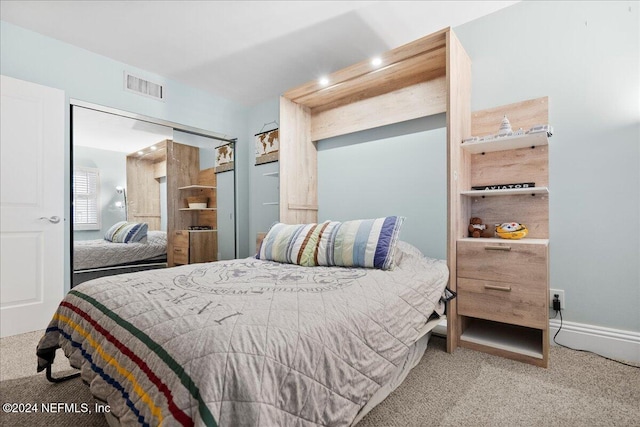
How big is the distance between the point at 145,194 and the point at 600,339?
159 inches

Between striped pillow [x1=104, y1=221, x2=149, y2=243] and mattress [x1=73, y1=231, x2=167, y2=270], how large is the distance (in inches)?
1.6

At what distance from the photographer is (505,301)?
1.87 metres

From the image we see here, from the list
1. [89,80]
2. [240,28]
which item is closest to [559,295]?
[240,28]

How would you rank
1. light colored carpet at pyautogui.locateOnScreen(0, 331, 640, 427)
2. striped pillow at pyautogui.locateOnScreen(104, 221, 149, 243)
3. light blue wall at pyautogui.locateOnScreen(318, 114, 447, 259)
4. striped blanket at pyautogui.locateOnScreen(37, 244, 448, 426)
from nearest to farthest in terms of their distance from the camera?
striped blanket at pyautogui.locateOnScreen(37, 244, 448, 426)
light colored carpet at pyautogui.locateOnScreen(0, 331, 640, 427)
light blue wall at pyautogui.locateOnScreen(318, 114, 447, 259)
striped pillow at pyautogui.locateOnScreen(104, 221, 149, 243)

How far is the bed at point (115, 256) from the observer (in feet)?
9.34

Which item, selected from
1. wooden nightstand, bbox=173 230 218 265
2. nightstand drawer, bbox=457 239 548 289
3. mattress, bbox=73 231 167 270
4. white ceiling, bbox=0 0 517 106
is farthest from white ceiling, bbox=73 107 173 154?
nightstand drawer, bbox=457 239 548 289

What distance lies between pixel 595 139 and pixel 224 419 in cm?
257

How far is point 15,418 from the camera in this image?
138 cm

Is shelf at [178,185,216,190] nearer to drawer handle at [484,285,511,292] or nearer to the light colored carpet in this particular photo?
the light colored carpet

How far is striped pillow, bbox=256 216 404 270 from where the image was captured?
1.93 metres

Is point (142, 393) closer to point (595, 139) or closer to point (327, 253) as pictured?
point (327, 253)

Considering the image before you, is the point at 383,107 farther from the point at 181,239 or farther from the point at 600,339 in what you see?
the point at 181,239

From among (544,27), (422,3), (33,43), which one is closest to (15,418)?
(33,43)

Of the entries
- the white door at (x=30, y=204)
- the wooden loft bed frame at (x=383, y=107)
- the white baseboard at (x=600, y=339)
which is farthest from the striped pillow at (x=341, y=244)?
the white door at (x=30, y=204)
